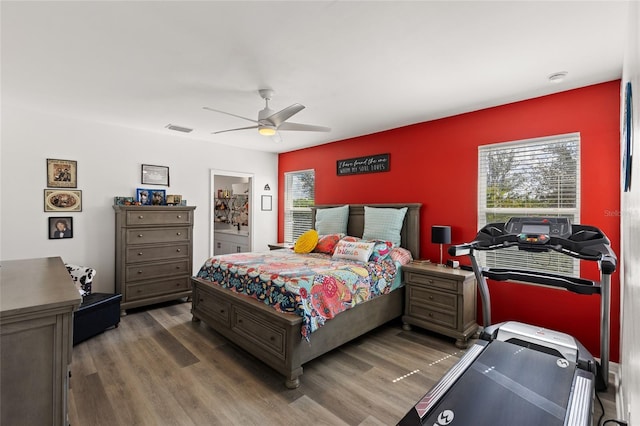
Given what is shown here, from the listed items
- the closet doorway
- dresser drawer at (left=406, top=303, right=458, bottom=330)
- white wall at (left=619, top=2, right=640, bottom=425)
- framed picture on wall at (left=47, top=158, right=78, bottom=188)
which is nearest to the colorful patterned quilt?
dresser drawer at (left=406, top=303, right=458, bottom=330)

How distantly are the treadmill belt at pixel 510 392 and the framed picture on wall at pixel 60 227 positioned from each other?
15.3ft

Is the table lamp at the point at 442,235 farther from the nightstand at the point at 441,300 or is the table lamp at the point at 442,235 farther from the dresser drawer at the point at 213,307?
the dresser drawer at the point at 213,307

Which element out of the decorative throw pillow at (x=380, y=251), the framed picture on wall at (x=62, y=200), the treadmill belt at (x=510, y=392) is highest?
the framed picture on wall at (x=62, y=200)

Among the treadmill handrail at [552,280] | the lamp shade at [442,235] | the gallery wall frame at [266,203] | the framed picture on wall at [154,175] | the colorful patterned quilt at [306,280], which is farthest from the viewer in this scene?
the gallery wall frame at [266,203]

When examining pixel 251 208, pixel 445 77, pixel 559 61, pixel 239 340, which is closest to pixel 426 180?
pixel 445 77

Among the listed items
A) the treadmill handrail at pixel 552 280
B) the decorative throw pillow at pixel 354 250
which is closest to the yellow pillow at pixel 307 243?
the decorative throw pillow at pixel 354 250

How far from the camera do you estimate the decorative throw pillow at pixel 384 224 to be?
4.11 meters

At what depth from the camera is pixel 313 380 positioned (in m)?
2.58

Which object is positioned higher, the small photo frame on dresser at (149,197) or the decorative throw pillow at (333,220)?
the small photo frame on dresser at (149,197)

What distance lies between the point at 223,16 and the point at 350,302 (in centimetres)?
257

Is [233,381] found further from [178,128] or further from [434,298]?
[178,128]

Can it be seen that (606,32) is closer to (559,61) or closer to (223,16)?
(559,61)

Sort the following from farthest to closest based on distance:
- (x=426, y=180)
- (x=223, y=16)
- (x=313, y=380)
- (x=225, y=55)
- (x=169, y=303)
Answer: (x=169, y=303)
(x=426, y=180)
(x=313, y=380)
(x=225, y=55)
(x=223, y=16)

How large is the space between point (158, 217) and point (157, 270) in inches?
30.1
